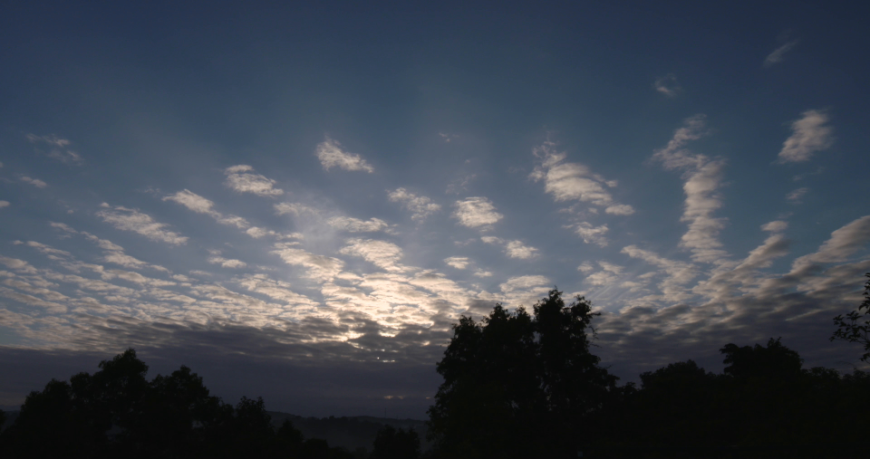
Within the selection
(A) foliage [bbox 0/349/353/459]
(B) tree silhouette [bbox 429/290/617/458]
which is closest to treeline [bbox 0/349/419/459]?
(A) foliage [bbox 0/349/353/459]

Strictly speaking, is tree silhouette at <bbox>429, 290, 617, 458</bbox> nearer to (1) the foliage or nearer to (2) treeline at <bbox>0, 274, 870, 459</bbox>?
(2) treeline at <bbox>0, 274, 870, 459</bbox>

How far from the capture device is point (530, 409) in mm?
42500

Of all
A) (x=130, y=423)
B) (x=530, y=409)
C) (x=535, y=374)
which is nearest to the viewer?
(x=530, y=409)

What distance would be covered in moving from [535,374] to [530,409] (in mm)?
4575

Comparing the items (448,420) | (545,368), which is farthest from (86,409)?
(545,368)

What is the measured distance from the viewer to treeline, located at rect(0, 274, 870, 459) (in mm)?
21688

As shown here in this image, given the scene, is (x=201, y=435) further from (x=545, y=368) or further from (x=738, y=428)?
(x=738, y=428)

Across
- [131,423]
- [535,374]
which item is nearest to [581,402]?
[535,374]

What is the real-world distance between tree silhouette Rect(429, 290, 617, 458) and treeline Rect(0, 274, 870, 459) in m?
0.12

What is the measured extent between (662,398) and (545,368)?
11.4 meters

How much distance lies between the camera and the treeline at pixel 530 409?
21.7 m

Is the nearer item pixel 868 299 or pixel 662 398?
pixel 868 299

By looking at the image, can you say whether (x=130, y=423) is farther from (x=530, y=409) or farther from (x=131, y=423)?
(x=530, y=409)

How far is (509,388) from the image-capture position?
150 feet
